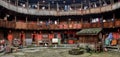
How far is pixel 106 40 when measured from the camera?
33312 mm

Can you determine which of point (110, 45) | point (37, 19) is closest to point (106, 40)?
point (110, 45)

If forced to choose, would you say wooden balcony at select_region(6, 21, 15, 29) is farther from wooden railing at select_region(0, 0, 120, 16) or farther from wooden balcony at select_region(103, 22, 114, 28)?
wooden balcony at select_region(103, 22, 114, 28)

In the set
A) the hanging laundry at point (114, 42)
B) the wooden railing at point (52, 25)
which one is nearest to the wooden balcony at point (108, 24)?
the wooden railing at point (52, 25)

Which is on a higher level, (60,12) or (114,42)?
(60,12)

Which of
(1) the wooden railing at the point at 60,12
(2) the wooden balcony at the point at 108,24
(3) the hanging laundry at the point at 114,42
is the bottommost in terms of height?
(3) the hanging laundry at the point at 114,42

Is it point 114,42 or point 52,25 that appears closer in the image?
point 114,42

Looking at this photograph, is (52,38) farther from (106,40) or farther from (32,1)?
(106,40)

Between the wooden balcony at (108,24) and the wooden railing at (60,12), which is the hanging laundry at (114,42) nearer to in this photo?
the wooden balcony at (108,24)

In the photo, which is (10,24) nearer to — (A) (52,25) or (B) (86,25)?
(A) (52,25)

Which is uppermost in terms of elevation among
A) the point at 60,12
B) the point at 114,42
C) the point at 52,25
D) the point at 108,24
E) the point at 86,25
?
the point at 60,12

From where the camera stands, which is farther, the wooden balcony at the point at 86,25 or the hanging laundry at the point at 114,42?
the wooden balcony at the point at 86,25

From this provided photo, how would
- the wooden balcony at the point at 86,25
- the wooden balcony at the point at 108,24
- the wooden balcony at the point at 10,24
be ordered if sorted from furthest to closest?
the wooden balcony at the point at 86,25, the wooden balcony at the point at 108,24, the wooden balcony at the point at 10,24

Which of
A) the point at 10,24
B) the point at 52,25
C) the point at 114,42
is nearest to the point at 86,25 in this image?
the point at 52,25

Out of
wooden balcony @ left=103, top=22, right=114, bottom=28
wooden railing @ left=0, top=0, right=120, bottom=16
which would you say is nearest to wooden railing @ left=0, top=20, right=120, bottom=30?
wooden balcony @ left=103, top=22, right=114, bottom=28
